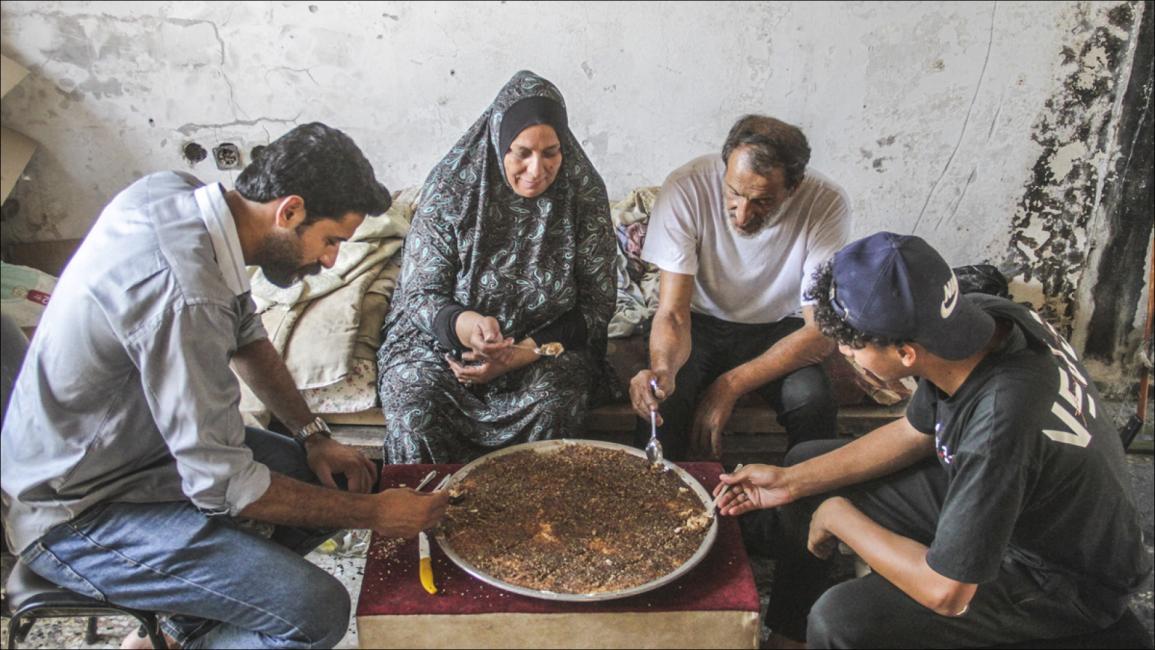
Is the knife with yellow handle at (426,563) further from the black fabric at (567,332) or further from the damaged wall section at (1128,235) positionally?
the damaged wall section at (1128,235)

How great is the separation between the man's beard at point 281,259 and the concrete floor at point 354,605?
1.11 metres

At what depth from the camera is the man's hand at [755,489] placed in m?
1.92

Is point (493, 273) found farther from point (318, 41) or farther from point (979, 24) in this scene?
point (979, 24)

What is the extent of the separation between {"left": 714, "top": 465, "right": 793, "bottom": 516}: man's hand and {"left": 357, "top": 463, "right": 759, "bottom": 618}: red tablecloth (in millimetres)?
135

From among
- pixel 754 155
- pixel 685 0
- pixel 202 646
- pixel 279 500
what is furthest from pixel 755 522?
pixel 685 0

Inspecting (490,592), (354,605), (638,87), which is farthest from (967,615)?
(638,87)

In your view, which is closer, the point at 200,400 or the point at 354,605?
the point at 200,400

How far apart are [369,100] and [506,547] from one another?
2324 mm

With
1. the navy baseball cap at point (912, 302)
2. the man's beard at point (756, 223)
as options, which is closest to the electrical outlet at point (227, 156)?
the man's beard at point (756, 223)

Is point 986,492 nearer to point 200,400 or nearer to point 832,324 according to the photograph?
point 832,324

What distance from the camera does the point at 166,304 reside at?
1.52 m

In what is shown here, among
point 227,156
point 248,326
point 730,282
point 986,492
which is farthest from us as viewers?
point 227,156

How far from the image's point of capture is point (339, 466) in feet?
6.89

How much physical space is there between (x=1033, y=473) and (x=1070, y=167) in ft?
8.18
